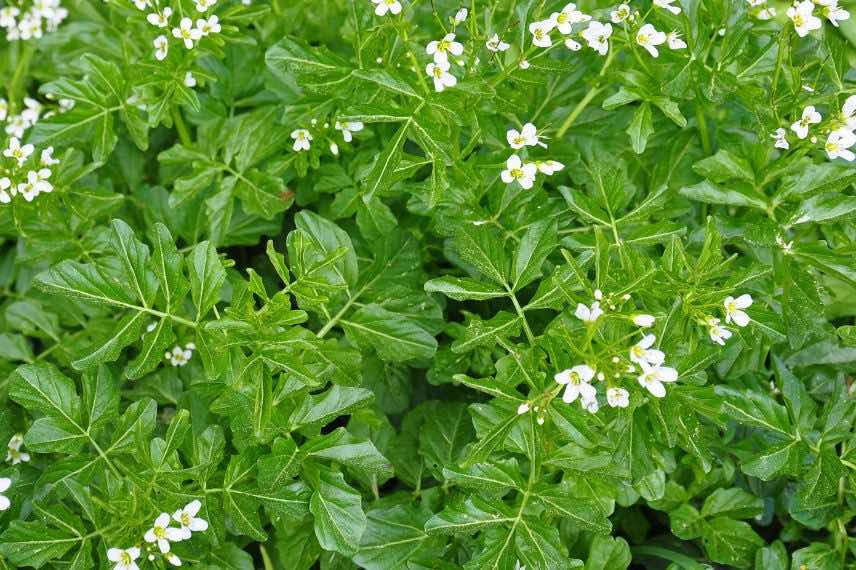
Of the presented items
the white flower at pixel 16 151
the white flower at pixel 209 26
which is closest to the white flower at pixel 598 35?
the white flower at pixel 209 26

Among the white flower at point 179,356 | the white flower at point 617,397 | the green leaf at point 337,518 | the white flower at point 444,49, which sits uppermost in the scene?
the white flower at point 444,49

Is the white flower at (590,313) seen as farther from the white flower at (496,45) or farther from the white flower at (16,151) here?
the white flower at (16,151)

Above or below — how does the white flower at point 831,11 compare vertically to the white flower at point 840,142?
above

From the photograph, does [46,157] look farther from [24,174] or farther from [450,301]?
[450,301]

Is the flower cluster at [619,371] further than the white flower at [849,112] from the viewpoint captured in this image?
No

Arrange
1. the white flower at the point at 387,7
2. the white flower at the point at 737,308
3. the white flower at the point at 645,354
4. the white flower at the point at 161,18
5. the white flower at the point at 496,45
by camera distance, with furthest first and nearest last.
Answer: the white flower at the point at 161,18
the white flower at the point at 496,45
the white flower at the point at 387,7
the white flower at the point at 737,308
the white flower at the point at 645,354

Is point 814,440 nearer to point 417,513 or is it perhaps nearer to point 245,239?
point 417,513

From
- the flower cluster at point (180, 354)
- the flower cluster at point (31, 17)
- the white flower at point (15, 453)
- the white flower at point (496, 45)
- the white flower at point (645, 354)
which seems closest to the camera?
the white flower at point (645, 354)
